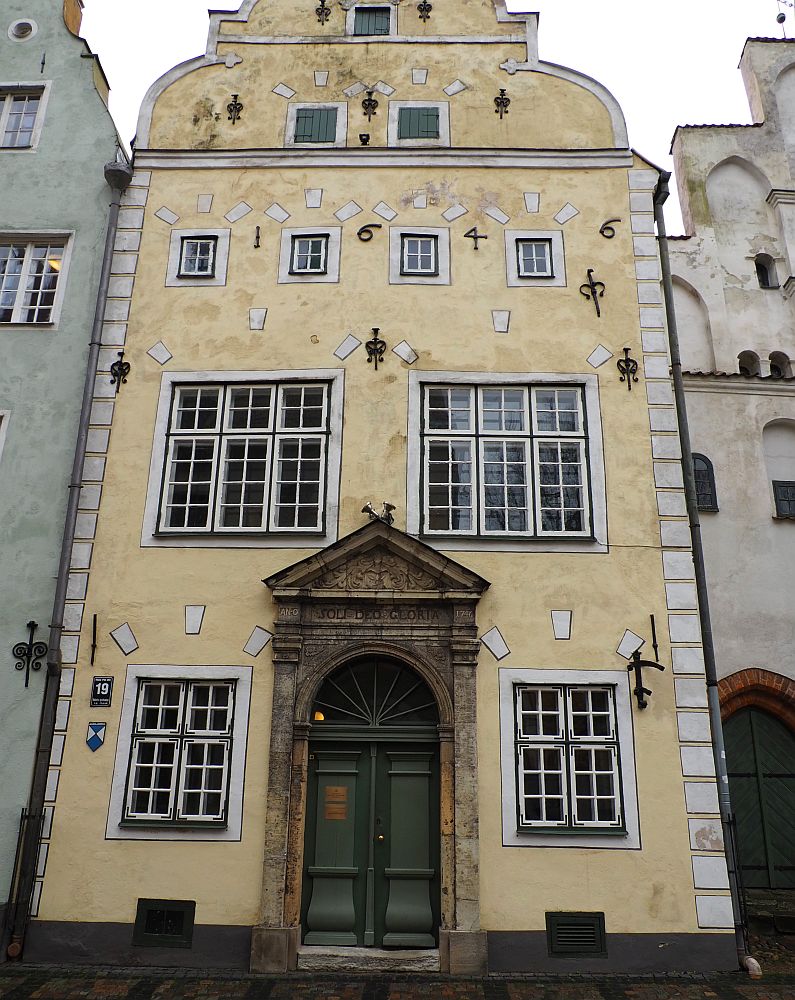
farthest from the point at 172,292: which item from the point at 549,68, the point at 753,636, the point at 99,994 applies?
the point at 753,636

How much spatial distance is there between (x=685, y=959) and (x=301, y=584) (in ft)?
18.5

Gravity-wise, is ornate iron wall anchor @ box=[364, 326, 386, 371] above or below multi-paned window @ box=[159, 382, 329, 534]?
above

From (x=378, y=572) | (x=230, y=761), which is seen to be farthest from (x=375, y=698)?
(x=230, y=761)

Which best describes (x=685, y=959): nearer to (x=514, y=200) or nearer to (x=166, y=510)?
(x=166, y=510)

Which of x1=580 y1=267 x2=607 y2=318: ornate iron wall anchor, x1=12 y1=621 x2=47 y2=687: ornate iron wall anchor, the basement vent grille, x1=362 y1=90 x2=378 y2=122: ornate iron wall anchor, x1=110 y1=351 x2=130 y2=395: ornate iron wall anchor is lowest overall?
the basement vent grille

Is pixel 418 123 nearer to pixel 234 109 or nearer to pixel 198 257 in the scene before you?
pixel 234 109

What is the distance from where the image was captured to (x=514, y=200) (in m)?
11.2

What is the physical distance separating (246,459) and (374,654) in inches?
116

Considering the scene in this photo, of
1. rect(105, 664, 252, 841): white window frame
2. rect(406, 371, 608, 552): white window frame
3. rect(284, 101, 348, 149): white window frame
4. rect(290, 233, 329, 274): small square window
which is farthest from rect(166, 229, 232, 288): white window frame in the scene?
rect(105, 664, 252, 841): white window frame

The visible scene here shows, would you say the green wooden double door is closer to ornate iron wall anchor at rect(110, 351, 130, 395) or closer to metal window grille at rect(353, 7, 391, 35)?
ornate iron wall anchor at rect(110, 351, 130, 395)

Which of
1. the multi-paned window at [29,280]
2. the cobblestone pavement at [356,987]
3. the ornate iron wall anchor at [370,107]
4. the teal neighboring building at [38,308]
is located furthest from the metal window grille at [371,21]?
the cobblestone pavement at [356,987]

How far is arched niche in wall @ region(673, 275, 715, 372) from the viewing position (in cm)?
1405

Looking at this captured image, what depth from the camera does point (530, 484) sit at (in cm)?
998

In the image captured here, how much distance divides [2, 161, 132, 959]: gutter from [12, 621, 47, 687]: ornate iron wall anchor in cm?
15
